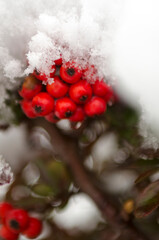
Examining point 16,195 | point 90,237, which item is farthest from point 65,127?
point 90,237

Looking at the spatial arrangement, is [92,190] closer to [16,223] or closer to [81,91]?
[16,223]

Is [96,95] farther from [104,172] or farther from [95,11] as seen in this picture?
[104,172]

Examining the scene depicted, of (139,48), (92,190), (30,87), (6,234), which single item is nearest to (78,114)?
(30,87)

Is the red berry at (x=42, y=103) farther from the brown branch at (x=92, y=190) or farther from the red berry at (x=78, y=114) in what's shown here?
the brown branch at (x=92, y=190)

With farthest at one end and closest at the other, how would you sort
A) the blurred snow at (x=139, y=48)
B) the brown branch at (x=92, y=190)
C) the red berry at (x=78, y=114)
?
the brown branch at (x=92, y=190)
the red berry at (x=78, y=114)
the blurred snow at (x=139, y=48)

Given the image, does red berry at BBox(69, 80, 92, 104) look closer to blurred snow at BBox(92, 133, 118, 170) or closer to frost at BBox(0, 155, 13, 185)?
frost at BBox(0, 155, 13, 185)

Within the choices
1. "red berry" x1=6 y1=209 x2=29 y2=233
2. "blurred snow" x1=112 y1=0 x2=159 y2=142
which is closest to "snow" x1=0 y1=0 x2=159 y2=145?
"blurred snow" x1=112 y1=0 x2=159 y2=142

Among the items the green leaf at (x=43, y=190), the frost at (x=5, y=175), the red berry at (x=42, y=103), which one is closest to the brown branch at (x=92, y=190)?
the green leaf at (x=43, y=190)
